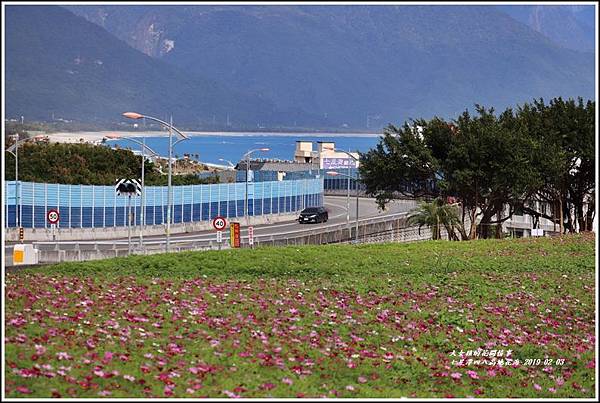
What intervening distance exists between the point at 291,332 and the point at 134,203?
46.6 meters

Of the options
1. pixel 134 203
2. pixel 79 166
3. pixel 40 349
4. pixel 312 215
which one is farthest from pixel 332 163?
pixel 40 349

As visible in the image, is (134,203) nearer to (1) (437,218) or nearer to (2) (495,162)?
(1) (437,218)

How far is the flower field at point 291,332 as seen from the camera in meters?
15.4

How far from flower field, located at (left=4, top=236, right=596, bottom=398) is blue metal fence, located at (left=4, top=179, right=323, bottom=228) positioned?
3144 centimetres

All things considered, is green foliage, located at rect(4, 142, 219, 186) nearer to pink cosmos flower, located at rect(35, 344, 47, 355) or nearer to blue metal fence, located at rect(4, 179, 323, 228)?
blue metal fence, located at rect(4, 179, 323, 228)

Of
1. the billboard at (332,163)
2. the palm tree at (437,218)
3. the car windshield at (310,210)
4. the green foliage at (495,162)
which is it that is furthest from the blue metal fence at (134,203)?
the billboard at (332,163)

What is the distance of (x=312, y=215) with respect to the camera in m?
77.6

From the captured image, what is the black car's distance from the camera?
77.4 m

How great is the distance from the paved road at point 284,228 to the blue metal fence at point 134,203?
152 cm

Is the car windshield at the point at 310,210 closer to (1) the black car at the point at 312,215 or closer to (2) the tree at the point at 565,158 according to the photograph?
(1) the black car at the point at 312,215

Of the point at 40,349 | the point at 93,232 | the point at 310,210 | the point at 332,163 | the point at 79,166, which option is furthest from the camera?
the point at 332,163

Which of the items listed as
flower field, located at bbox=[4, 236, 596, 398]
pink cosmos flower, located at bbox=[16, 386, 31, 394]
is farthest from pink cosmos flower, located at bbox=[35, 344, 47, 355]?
pink cosmos flower, located at bbox=[16, 386, 31, 394]

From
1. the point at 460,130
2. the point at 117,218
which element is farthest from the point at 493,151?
the point at 117,218

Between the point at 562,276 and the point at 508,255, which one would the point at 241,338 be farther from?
the point at 508,255
